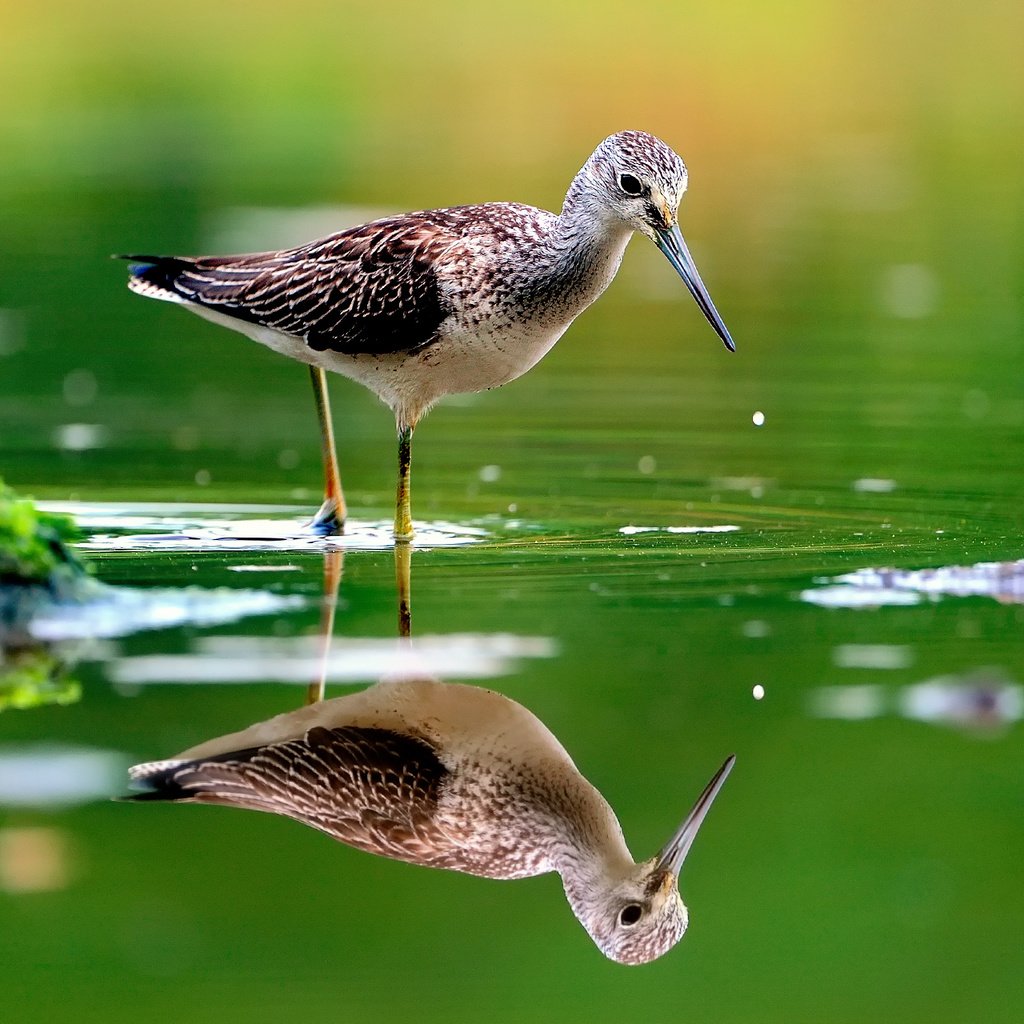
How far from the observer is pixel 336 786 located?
627 centimetres

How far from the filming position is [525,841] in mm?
6094

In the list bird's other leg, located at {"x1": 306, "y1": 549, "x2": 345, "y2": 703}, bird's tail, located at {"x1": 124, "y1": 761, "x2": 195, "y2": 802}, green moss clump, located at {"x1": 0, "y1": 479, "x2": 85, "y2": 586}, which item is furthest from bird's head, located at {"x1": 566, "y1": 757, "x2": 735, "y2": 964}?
green moss clump, located at {"x1": 0, "y1": 479, "x2": 85, "y2": 586}

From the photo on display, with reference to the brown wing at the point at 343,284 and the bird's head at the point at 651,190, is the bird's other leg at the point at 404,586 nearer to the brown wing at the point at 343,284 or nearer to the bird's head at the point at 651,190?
the brown wing at the point at 343,284

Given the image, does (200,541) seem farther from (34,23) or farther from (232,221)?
(34,23)

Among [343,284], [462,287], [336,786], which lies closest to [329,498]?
[343,284]

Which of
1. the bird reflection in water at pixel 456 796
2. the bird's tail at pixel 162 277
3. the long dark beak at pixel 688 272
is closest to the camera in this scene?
the bird reflection in water at pixel 456 796

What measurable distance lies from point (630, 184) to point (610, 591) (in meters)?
2.09

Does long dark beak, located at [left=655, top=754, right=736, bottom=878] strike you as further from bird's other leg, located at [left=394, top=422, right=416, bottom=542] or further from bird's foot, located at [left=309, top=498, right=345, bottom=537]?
bird's foot, located at [left=309, top=498, right=345, bottom=537]

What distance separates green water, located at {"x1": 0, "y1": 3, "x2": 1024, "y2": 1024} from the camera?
5.28m

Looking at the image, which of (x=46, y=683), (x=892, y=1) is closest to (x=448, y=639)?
(x=46, y=683)

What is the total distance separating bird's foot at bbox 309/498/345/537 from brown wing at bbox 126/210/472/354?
2.42 ft

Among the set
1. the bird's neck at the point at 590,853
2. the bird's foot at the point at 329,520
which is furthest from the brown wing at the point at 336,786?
the bird's foot at the point at 329,520

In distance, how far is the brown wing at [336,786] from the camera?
6.04 metres

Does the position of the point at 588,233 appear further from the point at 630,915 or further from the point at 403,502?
the point at 630,915
